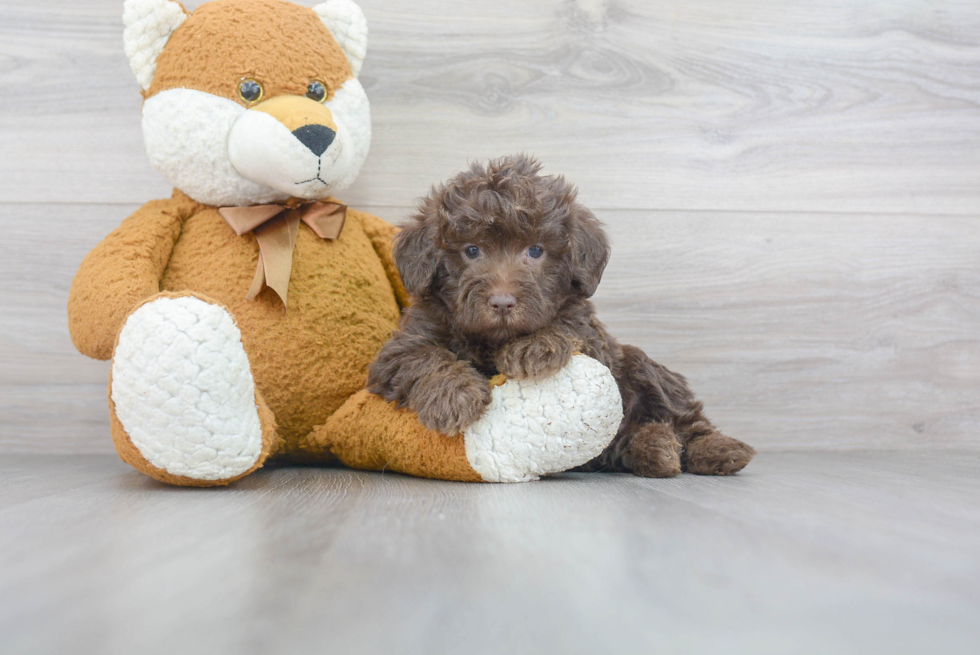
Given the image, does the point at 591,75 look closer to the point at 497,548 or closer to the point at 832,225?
the point at 832,225

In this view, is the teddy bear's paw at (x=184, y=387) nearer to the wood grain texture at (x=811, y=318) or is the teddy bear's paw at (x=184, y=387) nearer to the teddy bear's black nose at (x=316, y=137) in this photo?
the teddy bear's black nose at (x=316, y=137)

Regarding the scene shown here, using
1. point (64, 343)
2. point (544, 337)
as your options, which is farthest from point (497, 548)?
point (64, 343)

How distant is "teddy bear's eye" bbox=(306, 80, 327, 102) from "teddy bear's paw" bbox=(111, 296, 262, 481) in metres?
0.60

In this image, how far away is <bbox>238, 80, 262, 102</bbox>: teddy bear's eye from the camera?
1559 millimetres

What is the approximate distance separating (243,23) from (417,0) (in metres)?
0.63

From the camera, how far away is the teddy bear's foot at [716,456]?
1.58 meters

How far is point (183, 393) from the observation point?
122 centimetres

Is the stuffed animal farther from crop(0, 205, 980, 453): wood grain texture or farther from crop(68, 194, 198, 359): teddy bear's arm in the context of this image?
crop(0, 205, 980, 453): wood grain texture

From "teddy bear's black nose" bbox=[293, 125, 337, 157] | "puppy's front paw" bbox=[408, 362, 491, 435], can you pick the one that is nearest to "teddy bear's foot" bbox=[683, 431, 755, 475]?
"puppy's front paw" bbox=[408, 362, 491, 435]

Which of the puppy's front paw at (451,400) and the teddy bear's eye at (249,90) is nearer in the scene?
the puppy's front paw at (451,400)

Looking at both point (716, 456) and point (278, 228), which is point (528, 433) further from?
point (278, 228)

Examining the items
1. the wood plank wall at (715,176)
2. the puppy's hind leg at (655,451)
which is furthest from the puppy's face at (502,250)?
the wood plank wall at (715,176)

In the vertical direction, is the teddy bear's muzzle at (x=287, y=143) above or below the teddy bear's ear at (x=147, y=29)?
below

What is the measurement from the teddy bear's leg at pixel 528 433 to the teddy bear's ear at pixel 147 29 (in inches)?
37.6
